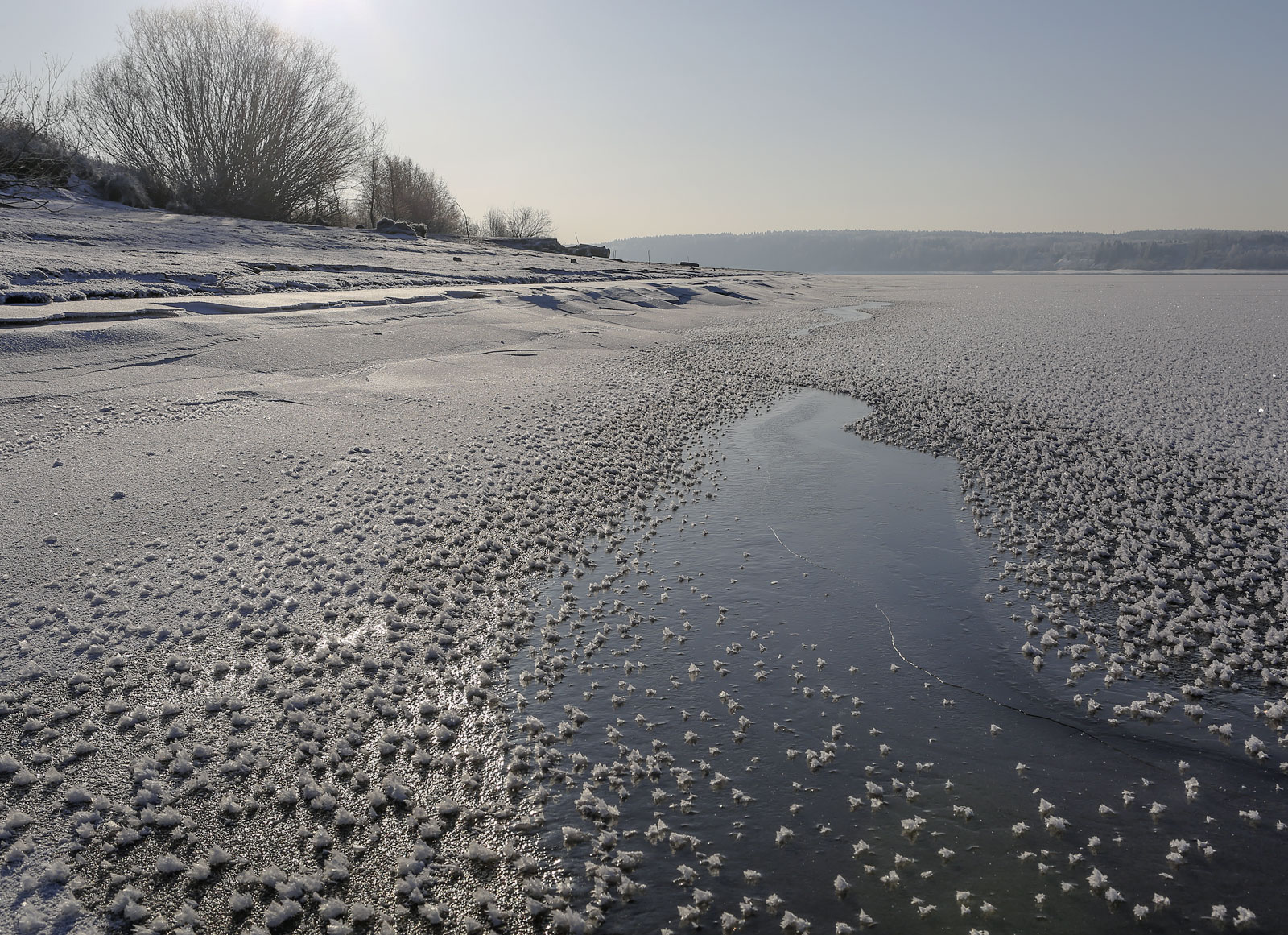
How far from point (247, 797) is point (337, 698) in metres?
0.37

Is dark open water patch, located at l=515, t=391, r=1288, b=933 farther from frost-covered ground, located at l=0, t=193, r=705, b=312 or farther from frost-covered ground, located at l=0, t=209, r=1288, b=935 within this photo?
frost-covered ground, located at l=0, t=193, r=705, b=312

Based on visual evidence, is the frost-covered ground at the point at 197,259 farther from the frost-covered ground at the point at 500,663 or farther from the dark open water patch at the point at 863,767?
the dark open water patch at the point at 863,767

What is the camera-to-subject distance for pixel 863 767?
1.80 m

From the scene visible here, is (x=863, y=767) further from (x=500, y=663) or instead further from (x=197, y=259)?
(x=197, y=259)

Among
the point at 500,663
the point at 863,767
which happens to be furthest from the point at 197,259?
the point at 863,767

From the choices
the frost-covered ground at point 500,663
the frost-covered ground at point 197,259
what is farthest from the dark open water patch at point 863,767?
the frost-covered ground at point 197,259

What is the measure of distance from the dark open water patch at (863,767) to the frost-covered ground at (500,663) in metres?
0.01

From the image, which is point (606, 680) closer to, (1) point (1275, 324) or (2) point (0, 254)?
(2) point (0, 254)

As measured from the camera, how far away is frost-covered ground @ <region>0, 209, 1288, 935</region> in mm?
1438

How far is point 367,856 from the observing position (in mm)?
1478

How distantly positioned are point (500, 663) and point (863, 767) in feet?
3.54

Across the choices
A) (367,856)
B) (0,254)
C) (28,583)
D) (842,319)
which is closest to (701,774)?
(367,856)

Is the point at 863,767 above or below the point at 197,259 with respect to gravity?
below

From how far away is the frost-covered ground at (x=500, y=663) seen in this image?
4.72ft
